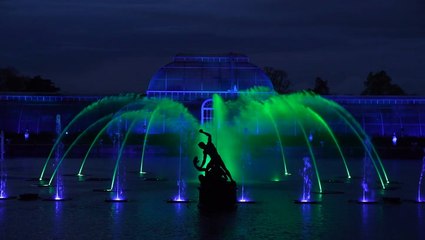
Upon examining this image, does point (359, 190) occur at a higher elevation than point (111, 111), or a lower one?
lower

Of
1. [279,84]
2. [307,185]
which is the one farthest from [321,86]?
[307,185]

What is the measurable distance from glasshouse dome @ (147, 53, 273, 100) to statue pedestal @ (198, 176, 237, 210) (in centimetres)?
7266

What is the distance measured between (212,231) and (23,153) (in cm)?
5354

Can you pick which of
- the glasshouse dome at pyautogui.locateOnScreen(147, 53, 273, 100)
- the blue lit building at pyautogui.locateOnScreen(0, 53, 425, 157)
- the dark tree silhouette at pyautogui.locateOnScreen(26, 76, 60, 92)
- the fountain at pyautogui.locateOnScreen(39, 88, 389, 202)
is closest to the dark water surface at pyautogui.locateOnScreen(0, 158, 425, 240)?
the fountain at pyautogui.locateOnScreen(39, 88, 389, 202)

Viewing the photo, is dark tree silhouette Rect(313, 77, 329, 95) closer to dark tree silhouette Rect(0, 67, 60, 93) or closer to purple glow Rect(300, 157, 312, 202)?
dark tree silhouette Rect(0, 67, 60, 93)

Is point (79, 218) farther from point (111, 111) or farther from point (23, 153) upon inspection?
point (111, 111)

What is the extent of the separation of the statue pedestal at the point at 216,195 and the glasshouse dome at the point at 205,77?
72662mm

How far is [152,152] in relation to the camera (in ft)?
244

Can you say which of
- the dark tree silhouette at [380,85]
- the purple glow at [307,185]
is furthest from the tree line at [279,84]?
the purple glow at [307,185]

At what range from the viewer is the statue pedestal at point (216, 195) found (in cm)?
2753

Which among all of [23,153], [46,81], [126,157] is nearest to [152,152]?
[126,157]

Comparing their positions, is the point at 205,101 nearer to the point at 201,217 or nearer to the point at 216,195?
the point at 216,195

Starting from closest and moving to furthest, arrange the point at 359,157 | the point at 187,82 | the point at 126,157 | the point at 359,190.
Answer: the point at 359,190
the point at 126,157
the point at 359,157
the point at 187,82

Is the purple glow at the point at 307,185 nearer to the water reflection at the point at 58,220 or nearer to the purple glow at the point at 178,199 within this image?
the purple glow at the point at 178,199
